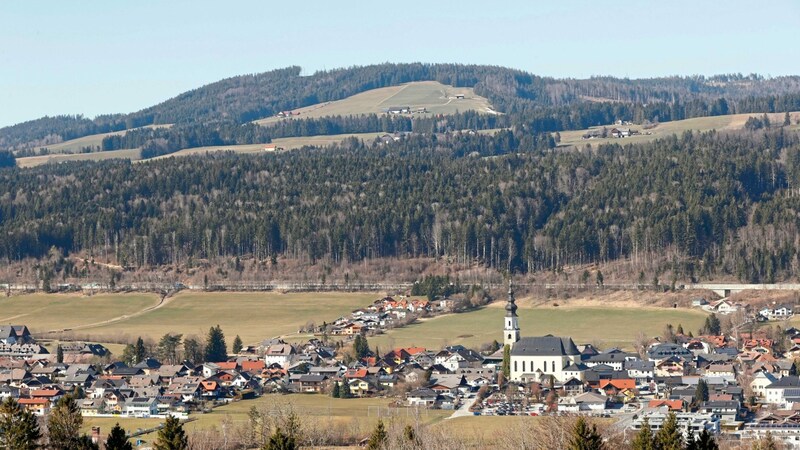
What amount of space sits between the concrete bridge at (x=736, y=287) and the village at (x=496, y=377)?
9.73 meters

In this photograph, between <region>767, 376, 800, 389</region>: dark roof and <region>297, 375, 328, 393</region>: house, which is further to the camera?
<region>297, 375, 328, 393</region>: house

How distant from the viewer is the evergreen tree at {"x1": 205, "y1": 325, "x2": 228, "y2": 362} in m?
102

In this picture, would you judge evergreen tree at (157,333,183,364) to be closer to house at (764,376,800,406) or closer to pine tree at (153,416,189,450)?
house at (764,376,800,406)

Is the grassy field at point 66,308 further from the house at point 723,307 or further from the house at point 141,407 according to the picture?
the house at point 723,307

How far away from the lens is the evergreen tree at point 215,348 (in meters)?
102

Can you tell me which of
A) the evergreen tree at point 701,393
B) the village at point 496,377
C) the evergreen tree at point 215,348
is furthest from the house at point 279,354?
the evergreen tree at point 701,393

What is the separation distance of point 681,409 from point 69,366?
37.9m

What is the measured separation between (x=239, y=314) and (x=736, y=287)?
121 ft

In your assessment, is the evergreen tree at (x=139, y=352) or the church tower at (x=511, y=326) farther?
the evergreen tree at (x=139, y=352)

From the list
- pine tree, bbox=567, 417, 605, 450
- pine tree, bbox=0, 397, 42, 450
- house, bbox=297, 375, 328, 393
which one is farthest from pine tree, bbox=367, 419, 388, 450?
house, bbox=297, 375, 328, 393

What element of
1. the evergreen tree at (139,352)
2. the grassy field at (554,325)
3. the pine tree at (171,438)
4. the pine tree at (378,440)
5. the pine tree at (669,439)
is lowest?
the grassy field at (554,325)

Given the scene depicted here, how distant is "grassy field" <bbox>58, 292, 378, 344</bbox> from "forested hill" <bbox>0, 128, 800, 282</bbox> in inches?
605

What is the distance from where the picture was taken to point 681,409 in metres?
77.7

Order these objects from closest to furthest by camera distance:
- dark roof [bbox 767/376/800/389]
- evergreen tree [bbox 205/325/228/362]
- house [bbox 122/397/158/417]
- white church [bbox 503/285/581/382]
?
dark roof [bbox 767/376/800/389] → house [bbox 122/397/158/417] → white church [bbox 503/285/581/382] → evergreen tree [bbox 205/325/228/362]
